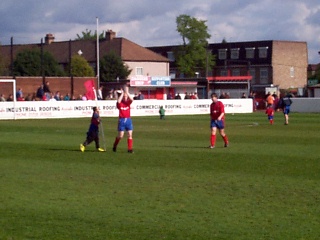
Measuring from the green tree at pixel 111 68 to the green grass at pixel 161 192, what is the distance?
61.1 meters

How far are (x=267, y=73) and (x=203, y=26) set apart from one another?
13882 millimetres

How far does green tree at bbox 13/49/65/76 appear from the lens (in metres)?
76.2

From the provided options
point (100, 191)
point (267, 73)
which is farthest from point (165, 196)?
point (267, 73)

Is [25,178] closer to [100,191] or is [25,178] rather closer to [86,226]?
[100,191]

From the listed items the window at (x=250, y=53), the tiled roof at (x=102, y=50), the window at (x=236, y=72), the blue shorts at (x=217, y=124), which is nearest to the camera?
the blue shorts at (x=217, y=124)

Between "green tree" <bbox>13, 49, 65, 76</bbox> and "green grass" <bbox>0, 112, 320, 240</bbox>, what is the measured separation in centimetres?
5347

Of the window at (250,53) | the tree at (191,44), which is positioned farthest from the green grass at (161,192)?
the window at (250,53)

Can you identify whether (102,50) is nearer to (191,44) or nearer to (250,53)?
(191,44)

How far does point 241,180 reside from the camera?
1489 centimetres

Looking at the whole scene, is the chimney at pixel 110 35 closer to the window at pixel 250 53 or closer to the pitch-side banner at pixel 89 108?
the window at pixel 250 53

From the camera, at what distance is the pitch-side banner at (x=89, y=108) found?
45.0 metres

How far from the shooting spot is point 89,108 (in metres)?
48.9

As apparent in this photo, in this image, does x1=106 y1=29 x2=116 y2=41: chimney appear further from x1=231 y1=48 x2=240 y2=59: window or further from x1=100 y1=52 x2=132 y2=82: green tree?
x1=231 y1=48 x2=240 y2=59: window

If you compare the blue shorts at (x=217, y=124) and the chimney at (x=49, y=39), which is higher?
the chimney at (x=49, y=39)
